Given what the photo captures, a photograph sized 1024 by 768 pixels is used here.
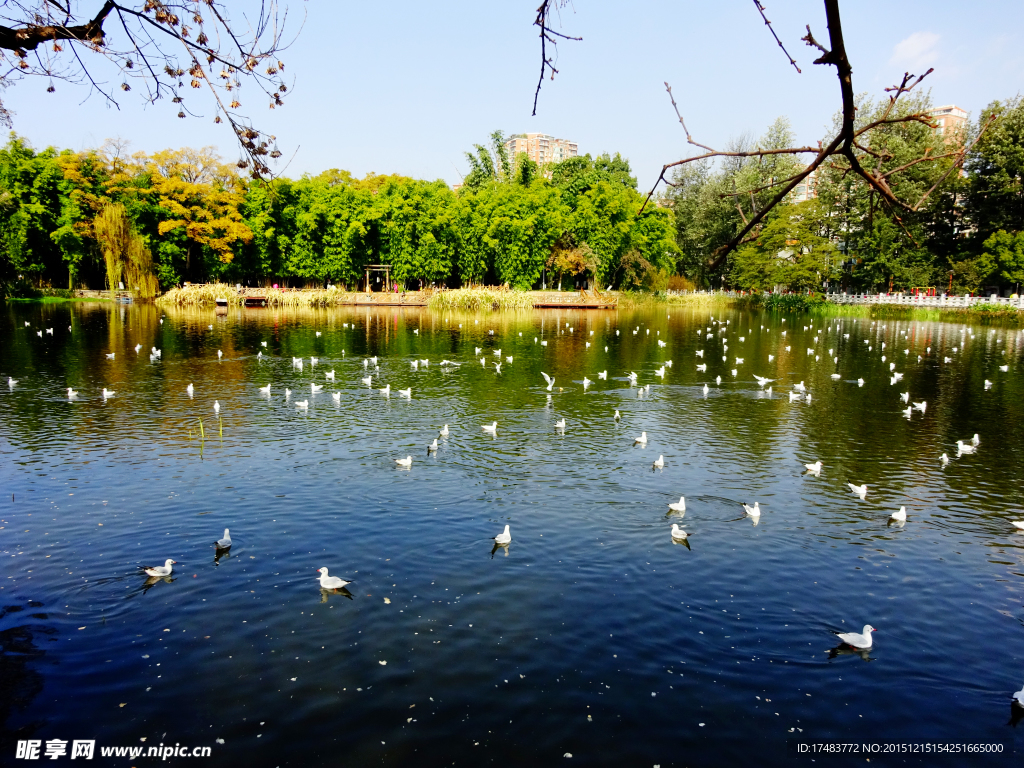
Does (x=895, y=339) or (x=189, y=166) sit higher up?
(x=189, y=166)

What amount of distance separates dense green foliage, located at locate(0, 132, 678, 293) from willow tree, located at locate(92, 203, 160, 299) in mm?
439

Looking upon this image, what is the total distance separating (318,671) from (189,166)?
8058cm

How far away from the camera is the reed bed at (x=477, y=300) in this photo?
73.4 metres

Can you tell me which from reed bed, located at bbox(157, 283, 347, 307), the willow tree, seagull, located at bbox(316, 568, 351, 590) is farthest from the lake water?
the willow tree

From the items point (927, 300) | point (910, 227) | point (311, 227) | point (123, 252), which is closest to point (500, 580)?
point (910, 227)

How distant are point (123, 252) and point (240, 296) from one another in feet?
40.9

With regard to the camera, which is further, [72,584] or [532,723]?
[72,584]

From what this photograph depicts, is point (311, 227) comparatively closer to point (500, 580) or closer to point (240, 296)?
point (240, 296)

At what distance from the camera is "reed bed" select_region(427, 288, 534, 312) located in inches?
2889

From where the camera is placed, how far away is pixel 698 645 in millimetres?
9492

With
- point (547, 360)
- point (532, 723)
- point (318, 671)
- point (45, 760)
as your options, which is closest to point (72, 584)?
point (45, 760)

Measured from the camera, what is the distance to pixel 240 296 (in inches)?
2879

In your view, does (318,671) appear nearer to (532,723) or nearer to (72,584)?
(532,723)

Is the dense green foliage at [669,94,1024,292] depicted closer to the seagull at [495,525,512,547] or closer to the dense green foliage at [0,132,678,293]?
the dense green foliage at [0,132,678,293]
